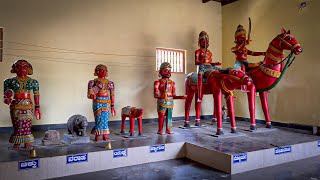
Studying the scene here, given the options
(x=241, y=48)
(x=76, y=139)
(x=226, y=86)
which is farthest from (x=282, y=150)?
(x=76, y=139)

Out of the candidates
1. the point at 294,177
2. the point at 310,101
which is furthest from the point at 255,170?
the point at 310,101

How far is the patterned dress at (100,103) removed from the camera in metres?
4.22

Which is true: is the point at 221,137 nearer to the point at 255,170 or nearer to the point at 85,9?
the point at 255,170

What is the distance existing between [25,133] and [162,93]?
84.1 inches

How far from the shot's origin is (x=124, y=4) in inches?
248

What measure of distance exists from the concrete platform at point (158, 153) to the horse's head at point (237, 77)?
0.89 meters

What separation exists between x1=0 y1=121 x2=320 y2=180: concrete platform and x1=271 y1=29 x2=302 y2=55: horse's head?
56.0 inches

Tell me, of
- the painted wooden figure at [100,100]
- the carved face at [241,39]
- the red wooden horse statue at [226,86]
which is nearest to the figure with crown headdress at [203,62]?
the red wooden horse statue at [226,86]

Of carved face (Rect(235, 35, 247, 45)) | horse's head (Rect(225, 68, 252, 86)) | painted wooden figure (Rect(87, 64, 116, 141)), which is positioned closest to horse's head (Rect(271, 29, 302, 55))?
carved face (Rect(235, 35, 247, 45))

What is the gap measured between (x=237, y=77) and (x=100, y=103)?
6.97 feet

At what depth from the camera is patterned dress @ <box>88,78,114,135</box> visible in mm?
4219

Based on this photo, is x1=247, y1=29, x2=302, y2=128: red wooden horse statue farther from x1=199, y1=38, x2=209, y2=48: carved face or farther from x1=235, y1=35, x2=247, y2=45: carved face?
x1=199, y1=38, x2=209, y2=48: carved face

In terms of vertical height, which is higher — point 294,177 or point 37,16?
point 37,16

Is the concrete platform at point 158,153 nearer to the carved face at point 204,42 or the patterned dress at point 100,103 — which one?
the patterned dress at point 100,103
